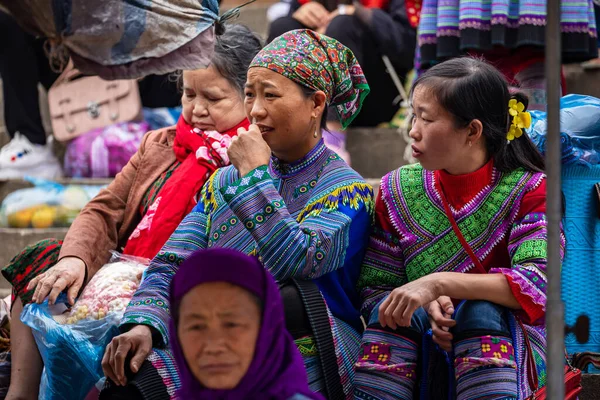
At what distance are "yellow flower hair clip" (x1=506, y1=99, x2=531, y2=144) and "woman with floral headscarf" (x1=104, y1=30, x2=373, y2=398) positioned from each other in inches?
19.5

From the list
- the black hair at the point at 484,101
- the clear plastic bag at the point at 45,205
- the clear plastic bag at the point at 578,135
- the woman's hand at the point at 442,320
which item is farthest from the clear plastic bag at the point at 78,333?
the clear plastic bag at the point at 45,205

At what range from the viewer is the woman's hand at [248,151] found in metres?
2.82

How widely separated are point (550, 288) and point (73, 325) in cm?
175

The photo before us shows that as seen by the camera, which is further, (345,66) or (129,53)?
(345,66)

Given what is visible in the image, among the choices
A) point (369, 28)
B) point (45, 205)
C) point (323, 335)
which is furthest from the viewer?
point (369, 28)

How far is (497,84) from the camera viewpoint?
2.92m

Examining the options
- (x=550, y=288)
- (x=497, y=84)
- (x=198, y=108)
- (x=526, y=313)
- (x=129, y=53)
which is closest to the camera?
(x=550, y=288)

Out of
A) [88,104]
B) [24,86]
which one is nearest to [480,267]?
[88,104]

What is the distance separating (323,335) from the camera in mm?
2748

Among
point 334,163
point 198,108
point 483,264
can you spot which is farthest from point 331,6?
point 483,264

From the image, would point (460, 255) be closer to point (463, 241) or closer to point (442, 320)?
point (463, 241)

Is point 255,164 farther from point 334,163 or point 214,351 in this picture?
point 214,351

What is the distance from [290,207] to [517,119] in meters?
0.78

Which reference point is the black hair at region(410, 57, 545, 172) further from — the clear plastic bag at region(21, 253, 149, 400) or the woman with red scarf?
the clear plastic bag at region(21, 253, 149, 400)
